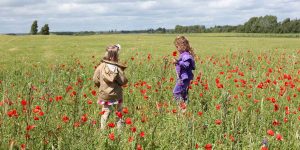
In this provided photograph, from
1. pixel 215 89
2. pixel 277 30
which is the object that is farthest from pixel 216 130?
pixel 277 30

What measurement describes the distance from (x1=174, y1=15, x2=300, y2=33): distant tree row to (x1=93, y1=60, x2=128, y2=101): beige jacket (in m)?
106

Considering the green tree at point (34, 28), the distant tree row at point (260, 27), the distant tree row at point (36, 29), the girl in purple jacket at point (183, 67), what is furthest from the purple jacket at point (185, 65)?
the distant tree row at point (260, 27)

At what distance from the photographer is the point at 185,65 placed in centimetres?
706

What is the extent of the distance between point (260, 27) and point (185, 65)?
4554 inches

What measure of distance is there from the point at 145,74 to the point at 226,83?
2.40 meters

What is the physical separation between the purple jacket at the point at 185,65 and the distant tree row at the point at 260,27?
10446cm

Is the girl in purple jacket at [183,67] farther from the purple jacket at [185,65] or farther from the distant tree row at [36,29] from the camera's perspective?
the distant tree row at [36,29]

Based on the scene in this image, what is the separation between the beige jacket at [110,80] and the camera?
242 inches

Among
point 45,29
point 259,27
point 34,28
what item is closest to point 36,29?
point 34,28

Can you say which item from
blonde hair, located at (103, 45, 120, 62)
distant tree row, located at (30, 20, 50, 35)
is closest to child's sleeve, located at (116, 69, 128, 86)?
blonde hair, located at (103, 45, 120, 62)

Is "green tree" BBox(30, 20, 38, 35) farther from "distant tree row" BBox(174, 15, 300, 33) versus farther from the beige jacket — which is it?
the beige jacket

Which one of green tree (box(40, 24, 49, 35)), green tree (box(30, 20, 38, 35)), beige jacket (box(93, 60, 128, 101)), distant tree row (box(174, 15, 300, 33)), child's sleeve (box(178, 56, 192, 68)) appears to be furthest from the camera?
distant tree row (box(174, 15, 300, 33))

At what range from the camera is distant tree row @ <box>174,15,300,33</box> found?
351ft

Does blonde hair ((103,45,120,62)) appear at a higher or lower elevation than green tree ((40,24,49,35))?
higher
